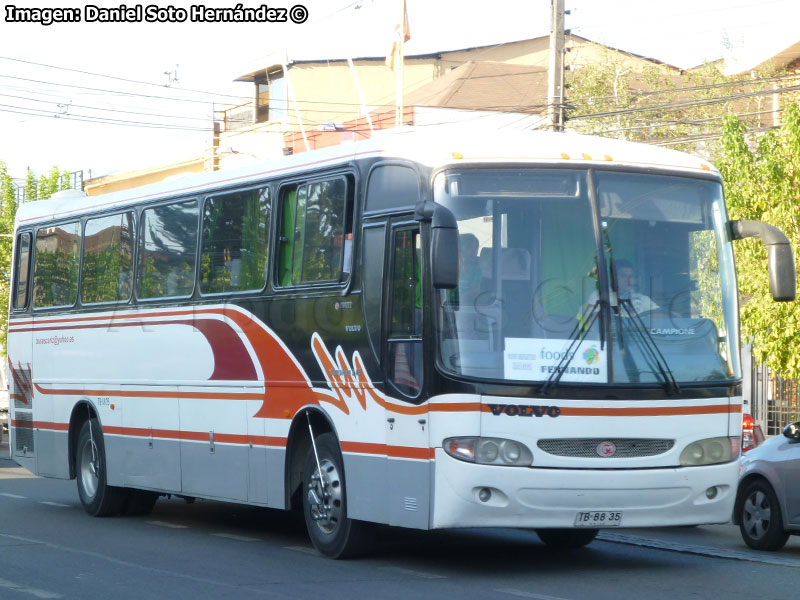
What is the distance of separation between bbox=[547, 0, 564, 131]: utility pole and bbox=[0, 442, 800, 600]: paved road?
9959 millimetres

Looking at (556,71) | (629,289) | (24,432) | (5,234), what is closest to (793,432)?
(629,289)

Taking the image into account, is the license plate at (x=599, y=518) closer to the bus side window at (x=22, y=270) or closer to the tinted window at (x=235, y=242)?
the tinted window at (x=235, y=242)

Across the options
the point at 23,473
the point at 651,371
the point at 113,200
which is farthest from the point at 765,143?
the point at 23,473

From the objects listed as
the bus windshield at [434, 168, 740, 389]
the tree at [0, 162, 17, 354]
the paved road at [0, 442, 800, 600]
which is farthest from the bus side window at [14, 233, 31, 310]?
the tree at [0, 162, 17, 354]

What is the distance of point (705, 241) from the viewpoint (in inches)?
420

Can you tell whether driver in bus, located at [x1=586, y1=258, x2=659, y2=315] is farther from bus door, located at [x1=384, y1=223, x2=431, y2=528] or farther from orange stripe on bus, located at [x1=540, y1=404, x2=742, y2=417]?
bus door, located at [x1=384, y1=223, x2=431, y2=528]

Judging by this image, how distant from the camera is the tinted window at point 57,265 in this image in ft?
53.6

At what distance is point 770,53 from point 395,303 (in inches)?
981

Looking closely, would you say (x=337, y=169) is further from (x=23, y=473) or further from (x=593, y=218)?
(x=23, y=473)

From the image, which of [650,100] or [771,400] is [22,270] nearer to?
[771,400]

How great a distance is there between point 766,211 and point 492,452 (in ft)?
40.8

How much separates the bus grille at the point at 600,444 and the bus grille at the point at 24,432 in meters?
9.35

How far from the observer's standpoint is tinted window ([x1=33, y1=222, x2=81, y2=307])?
16.3 m

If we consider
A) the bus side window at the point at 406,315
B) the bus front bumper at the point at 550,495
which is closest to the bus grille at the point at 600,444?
the bus front bumper at the point at 550,495
